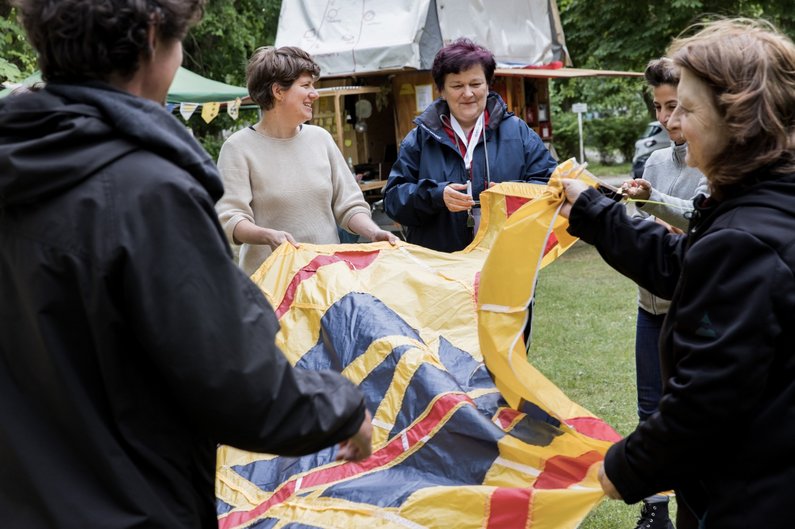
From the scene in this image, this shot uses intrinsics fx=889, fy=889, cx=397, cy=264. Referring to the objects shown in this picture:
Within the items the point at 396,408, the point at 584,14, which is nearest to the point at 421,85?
the point at 584,14

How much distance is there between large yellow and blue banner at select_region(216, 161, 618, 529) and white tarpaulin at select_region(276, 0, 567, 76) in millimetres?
6298

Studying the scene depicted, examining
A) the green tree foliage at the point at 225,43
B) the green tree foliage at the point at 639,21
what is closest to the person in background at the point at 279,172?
the green tree foliage at the point at 639,21

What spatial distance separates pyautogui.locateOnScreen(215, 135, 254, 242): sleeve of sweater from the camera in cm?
379

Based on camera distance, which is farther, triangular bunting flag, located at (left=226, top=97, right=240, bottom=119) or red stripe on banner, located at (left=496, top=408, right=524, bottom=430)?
triangular bunting flag, located at (left=226, top=97, right=240, bottom=119)

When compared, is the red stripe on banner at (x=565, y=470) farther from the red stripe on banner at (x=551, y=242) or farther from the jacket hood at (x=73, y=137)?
the jacket hood at (x=73, y=137)

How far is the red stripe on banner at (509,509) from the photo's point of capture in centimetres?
251

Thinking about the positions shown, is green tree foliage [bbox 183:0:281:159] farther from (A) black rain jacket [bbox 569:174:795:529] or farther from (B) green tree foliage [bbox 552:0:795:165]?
(A) black rain jacket [bbox 569:174:795:529]

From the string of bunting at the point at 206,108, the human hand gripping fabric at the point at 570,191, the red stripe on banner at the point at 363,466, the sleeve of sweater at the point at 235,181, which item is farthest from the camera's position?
the string of bunting at the point at 206,108

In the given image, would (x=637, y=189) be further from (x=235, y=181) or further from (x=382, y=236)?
(x=235, y=181)

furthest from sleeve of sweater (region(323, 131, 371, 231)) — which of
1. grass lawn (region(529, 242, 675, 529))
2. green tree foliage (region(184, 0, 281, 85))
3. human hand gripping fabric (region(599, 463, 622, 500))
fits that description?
green tree foliage (region(184, 0, 281, 85))

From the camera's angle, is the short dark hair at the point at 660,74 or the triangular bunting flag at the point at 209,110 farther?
the triangular bunting flag at the point at 209,110

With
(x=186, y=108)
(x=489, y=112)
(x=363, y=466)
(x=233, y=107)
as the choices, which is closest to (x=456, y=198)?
(x=489, y=112)

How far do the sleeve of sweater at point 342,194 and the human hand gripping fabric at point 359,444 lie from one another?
236 cm

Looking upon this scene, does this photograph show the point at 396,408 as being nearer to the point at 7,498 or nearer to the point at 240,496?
the point at 240,496
